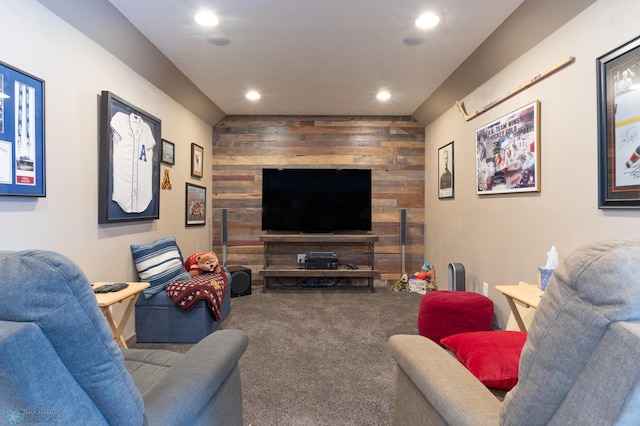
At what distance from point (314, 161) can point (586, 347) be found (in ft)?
15.1

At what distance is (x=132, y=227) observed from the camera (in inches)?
117

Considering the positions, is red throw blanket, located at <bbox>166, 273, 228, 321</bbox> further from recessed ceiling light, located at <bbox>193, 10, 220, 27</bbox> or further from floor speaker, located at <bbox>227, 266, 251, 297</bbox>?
recessed ceiling light, located at <bbox>193, 10, 220, 27</bbox>

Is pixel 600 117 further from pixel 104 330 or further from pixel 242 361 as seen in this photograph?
pixel 242 361

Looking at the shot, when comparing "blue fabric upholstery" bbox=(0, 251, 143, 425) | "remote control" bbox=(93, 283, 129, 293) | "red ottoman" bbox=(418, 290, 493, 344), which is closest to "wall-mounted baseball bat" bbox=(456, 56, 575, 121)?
"red ottoman" bbox=(418, 290, 493, 344)

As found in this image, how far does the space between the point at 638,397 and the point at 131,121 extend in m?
3.29

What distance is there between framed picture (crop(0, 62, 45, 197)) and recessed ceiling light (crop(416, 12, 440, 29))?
2537 mm

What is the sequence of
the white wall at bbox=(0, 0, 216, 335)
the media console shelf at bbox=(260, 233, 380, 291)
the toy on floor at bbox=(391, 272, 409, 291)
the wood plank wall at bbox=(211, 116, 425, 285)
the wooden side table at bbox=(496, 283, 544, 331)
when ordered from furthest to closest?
1. the wood plank wall at bbox=(211, 116, 425, 285)
2. the toy on floor at bbox=(391, 272, 409, 291)
3. the media console shelf at bbox=(260, 233, 380, 291)
4. the wooden side table at bbox=(496, 283, 544, 331)
5. the white wall at bbox=(0, 0, 216, 335)

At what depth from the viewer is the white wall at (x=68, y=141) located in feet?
6.14

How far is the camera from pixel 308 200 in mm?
4844

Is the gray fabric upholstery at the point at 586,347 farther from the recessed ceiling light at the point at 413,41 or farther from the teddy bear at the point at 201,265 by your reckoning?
the teddy bear at the point at 201,265

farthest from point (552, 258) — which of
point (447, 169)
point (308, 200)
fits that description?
point (308, 200)

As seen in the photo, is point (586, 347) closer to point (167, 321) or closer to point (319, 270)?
point (167, 321)

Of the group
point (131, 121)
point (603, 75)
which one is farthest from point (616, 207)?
point (131, 121)

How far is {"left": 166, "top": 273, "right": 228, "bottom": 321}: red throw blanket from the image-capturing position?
282 cm
